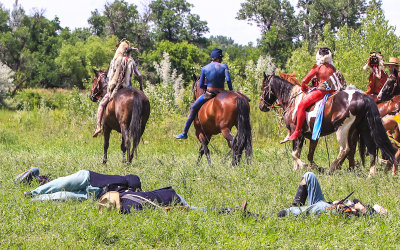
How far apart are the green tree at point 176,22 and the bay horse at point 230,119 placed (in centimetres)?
6316

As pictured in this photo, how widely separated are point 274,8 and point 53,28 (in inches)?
1255

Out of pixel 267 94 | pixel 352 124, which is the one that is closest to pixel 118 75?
pixel 267 94

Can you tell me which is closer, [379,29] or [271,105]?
[271,105]

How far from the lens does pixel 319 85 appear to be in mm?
9703

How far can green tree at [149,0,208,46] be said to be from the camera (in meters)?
73.7

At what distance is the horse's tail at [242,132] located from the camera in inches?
395

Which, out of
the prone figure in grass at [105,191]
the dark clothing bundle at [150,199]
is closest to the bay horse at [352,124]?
A: the prone figure in grass at [105,191]

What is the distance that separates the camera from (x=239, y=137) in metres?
10.0

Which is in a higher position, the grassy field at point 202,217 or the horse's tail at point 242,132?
the horse's tail at point 242,132

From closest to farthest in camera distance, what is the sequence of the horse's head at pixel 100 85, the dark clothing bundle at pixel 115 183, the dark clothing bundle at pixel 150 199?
1. the dark clothing bundle at pixel 150 199
2. the dark clothing bundle at pixel 115 183
3. the horse's head at pixel 100 85

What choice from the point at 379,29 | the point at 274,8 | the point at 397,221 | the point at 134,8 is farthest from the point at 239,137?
the point at 134,8

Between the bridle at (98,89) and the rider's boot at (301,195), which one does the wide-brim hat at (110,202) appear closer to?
the rider's boot at (301,195)

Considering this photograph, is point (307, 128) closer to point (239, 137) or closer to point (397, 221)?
point (239, 137)

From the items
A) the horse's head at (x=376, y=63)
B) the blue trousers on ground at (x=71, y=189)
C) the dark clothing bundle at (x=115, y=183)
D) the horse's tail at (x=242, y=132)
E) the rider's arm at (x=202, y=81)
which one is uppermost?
the horse's head at (x=376, y=63)
